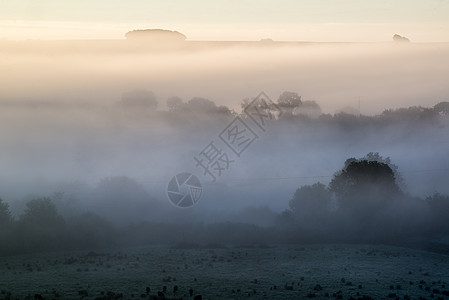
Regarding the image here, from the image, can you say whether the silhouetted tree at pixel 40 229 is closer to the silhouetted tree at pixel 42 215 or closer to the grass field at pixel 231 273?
the silhouetted tree at pixel 42 215

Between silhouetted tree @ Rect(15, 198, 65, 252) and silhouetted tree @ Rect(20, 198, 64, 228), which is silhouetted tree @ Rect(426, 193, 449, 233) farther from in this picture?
silhouetted tree @ Rect(20, 198, 64, 228)

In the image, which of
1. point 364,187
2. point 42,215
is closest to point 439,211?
point 364,187

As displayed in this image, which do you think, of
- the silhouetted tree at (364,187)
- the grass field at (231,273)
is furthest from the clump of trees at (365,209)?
the grass field at (231,273)

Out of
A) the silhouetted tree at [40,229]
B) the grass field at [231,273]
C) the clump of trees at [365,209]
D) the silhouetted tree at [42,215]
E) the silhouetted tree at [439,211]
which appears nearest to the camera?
the grass field at [231,273]

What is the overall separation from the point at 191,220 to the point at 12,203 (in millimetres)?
47372

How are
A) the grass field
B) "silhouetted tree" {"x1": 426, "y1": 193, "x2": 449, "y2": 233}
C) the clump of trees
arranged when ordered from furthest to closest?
"silhouetted tree" {"x1": 426, "y1": 193, "x2": 449, "y2": 233} → the clump of trees → the grass field

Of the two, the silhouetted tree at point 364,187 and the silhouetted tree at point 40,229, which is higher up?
the silhouetted tree at point 364,187

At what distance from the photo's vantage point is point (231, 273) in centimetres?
7269

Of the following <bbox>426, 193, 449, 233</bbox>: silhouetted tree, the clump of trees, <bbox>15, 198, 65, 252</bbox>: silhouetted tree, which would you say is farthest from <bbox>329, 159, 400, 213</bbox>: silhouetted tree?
<bbox>15, 198, 65, 252</bbox>: silhouetted tree

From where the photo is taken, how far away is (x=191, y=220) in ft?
407

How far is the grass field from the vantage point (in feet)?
Answer: 201

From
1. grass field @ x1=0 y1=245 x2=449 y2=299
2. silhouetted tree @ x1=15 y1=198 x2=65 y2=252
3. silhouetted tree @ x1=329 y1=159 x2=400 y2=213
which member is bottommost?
grass field @ x1=0 y1=245 x2=449 y2=299

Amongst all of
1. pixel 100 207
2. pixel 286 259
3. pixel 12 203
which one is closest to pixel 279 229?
pixel 286 259

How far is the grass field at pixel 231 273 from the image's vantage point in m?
61.3
